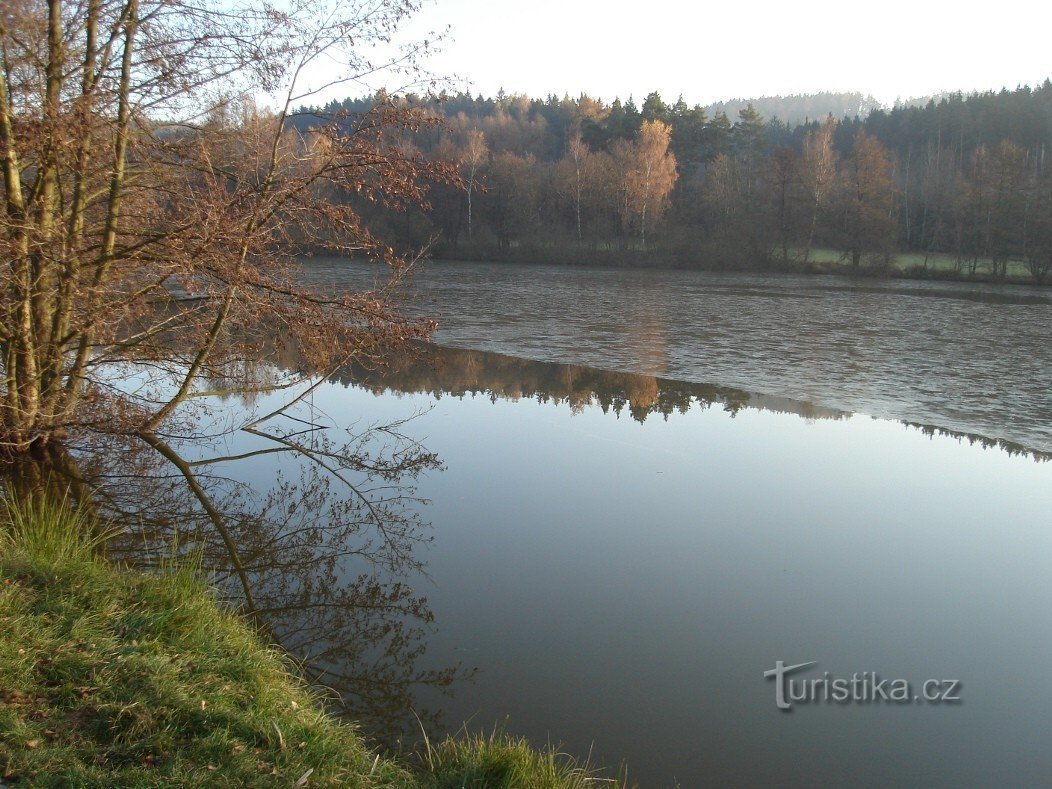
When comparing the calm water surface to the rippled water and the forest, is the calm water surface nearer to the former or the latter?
the rippled water

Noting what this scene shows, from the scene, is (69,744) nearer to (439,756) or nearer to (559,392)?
(439,756)

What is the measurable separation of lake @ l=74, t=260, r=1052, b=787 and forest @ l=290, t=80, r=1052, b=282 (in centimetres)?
3512

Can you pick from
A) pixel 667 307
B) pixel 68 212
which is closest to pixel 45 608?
pixel 68 212

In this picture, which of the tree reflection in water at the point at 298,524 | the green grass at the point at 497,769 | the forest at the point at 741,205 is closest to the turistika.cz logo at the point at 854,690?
the green grass at the point at 497,769

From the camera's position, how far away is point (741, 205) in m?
56.9

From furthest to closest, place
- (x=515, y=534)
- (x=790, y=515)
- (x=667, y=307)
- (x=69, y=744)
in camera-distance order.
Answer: (x=667, y=307) → (x=790, y=515) → (x=515, y=534) → (x=69, y=744)

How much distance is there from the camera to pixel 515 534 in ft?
22.8

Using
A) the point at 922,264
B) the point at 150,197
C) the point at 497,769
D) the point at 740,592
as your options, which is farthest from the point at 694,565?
the point at 922,264

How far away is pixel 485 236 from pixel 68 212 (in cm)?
5239

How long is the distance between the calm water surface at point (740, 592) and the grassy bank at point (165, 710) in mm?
776

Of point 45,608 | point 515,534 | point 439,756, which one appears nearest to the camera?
point 439,756

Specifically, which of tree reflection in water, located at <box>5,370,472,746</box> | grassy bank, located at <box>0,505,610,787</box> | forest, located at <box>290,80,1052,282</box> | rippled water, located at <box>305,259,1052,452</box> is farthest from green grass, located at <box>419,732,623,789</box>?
forest, located at <box>290,80,1052,282</box>

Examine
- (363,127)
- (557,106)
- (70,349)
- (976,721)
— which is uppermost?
(557,106)

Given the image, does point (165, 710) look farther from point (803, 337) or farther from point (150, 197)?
point (803, 337)
